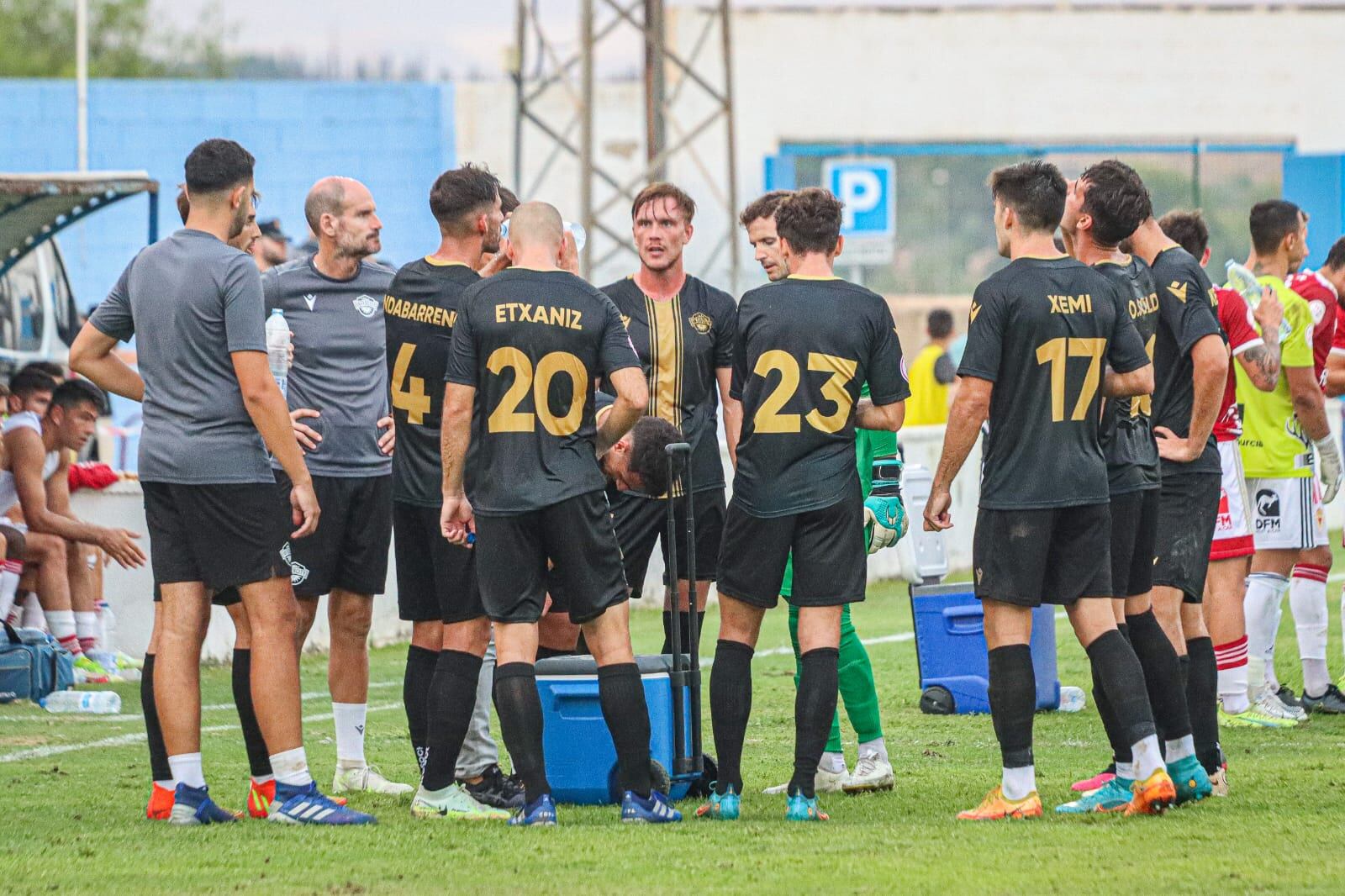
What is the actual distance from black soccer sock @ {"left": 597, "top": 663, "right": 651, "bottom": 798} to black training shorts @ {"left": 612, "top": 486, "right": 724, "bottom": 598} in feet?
3.06

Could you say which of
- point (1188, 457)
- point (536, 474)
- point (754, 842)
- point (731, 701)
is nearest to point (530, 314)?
point (536, 474)

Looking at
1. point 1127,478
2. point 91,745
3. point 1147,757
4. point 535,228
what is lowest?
point 91,745

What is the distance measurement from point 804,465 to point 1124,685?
130 cm

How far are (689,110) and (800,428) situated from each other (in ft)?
118

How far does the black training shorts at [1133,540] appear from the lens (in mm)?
6711

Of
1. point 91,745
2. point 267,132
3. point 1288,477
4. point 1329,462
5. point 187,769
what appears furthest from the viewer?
point 267,132

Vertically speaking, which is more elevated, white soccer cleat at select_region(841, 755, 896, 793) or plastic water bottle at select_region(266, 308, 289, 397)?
plastic water bottle at select_region(266, 308, 289, 397)

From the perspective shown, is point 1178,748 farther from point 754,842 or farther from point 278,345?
point 278,345

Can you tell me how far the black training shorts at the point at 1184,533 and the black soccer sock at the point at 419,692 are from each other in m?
2.74

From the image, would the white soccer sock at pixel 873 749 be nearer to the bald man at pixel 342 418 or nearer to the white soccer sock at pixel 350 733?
the bald man at pixel 342 418

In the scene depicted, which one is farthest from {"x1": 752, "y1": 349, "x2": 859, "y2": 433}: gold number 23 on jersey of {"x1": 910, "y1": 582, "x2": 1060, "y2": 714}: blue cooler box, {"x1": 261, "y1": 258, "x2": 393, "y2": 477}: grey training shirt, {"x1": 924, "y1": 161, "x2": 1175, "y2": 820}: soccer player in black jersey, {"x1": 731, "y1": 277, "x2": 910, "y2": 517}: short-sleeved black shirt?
{"x1": 910, "y1": 582, "x2": 1060, "y2": 714}: blue cooler box

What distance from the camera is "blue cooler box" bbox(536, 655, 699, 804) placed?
6930 mm

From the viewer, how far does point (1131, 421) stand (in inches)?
266

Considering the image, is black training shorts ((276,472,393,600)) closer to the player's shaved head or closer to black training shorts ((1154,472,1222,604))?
the player's shaved head
